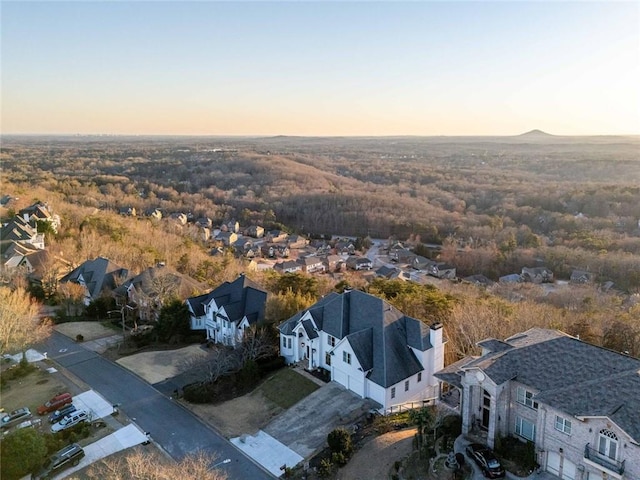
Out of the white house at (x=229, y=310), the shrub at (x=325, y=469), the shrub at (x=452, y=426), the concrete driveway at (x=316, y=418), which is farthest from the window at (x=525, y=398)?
the white house at (x=229, y=310)

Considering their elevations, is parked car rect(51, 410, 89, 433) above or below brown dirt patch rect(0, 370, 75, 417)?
above

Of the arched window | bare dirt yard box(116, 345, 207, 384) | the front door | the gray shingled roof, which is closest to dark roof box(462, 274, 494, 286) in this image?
bare dirt yard box(116, 345, 207, 384)

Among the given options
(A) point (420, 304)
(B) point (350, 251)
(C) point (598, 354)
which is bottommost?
(B) point (350, 251)

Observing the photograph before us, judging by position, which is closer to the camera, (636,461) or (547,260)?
(636,461)

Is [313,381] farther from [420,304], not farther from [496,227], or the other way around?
[496,227]

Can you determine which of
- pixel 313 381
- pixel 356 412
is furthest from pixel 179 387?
pixel 356 412

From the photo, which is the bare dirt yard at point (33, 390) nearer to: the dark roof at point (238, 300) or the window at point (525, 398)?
the dark roof at point (238, 300)

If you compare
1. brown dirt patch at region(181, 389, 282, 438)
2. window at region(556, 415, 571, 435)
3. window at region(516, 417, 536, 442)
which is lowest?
brown dirt patch at region(181, 389, 282, 438)

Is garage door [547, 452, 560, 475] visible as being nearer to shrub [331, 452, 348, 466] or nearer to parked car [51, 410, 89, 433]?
shrub [331, 452, 348, 466]
